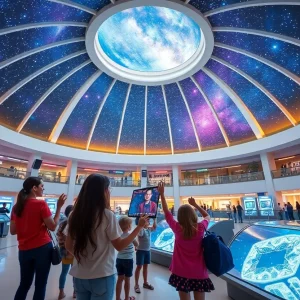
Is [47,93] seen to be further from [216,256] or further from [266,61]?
[216,256]

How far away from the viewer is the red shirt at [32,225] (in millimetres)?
2723

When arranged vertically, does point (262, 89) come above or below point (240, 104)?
above

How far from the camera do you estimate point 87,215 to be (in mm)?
1848

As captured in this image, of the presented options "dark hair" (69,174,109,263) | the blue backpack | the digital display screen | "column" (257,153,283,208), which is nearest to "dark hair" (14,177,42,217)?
"dark hair" (69,174,109,263)

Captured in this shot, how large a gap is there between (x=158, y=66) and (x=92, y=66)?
5587mm

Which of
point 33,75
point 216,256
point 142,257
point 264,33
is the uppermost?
point 264,33

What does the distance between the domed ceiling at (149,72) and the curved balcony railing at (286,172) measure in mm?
3692

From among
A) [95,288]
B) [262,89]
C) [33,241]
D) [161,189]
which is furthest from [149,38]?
[95,288]

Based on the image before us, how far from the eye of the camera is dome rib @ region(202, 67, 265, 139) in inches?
693

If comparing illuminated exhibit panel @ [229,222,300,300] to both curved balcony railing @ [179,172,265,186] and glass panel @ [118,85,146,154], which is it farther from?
curved balcony railing @ [179,172,265,186]

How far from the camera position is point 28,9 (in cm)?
1081

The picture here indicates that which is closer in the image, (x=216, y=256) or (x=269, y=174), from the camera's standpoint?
(x=216, y=256)

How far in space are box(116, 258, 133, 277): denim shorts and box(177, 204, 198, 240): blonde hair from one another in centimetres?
158

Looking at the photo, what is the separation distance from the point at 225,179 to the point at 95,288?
2298 centimetres
